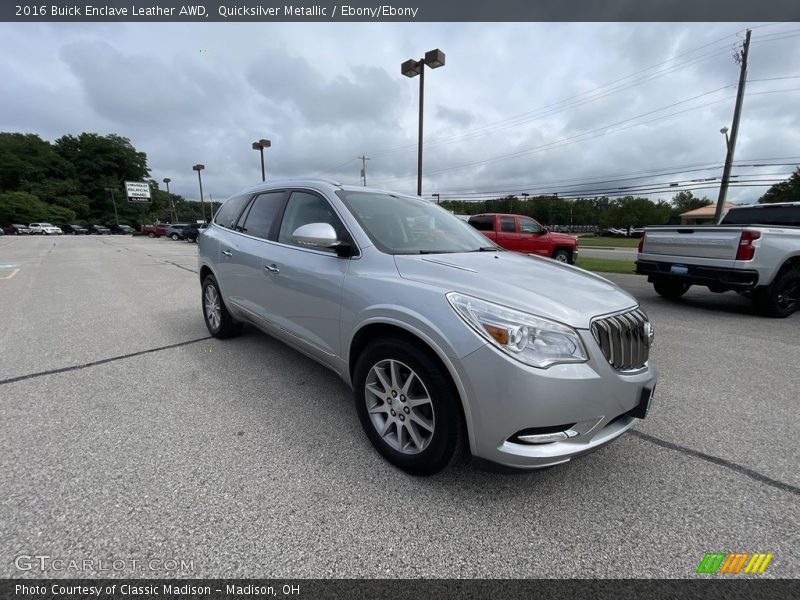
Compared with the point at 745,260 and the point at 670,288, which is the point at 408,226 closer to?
the point at 745,260

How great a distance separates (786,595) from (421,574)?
4.87 ft

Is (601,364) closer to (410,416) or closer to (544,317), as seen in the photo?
(544,317)

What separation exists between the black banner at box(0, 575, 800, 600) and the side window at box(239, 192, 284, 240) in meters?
2.71

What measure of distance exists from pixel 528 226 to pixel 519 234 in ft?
1.96

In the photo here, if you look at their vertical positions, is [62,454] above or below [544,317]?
below

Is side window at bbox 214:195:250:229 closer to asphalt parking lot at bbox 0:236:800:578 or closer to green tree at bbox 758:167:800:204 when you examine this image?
asphalt parking lot at bbox 0:236:800:578

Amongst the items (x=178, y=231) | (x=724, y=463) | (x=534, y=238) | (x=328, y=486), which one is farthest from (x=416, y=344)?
(x=178, y=231)

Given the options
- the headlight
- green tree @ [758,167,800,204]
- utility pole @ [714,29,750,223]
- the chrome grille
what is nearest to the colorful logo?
the chrome grille

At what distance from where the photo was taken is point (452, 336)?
1.92m

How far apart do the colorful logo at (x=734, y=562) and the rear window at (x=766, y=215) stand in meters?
7.73

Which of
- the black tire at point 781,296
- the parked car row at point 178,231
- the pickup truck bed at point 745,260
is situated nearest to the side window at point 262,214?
the pickup truck bed at point 745,260

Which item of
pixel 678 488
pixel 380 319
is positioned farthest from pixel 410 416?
pixel 678 488

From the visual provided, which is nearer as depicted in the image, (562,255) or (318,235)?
(318,235)

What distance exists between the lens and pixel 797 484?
222cm
